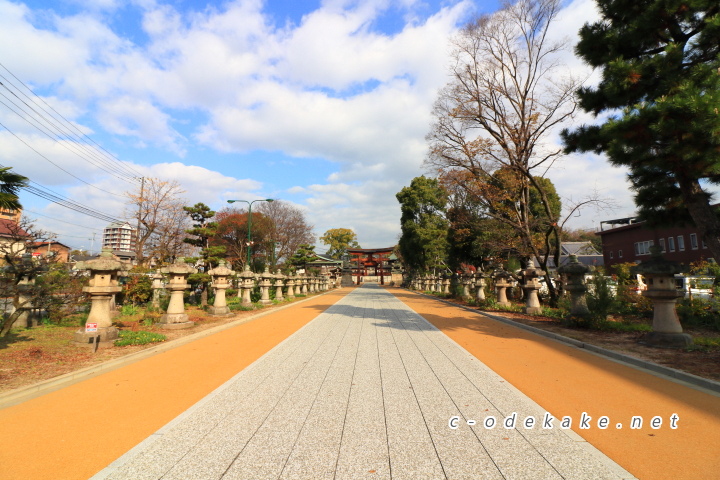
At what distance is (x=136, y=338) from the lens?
802 centimetres

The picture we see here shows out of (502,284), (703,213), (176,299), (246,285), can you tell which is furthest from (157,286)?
(703,213)

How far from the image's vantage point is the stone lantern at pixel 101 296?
764cm

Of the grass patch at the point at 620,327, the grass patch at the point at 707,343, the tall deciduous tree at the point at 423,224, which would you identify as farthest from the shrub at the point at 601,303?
the tall deciduous tree at the point at 423,224

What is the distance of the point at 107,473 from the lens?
2738 millimetres

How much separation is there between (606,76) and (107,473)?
9539 millimetres

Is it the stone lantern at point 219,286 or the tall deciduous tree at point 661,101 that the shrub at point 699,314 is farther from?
the stone lantern at point 219,286

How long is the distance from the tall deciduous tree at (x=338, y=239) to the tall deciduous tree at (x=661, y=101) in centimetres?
7129

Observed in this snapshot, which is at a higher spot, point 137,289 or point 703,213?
point 703,213

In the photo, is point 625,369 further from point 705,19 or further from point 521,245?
point 521,245

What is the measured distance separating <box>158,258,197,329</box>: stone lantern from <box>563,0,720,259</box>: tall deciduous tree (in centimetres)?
1110

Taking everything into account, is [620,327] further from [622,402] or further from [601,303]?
[622,402]

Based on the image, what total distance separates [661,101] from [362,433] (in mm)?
6498

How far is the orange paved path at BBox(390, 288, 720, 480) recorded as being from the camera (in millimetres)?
2965

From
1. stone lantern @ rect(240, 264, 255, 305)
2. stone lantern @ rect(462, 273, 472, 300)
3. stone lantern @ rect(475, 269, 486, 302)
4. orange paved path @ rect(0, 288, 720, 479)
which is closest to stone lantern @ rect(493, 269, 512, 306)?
stone lantern @ rect(475, 269, 486, 302)
